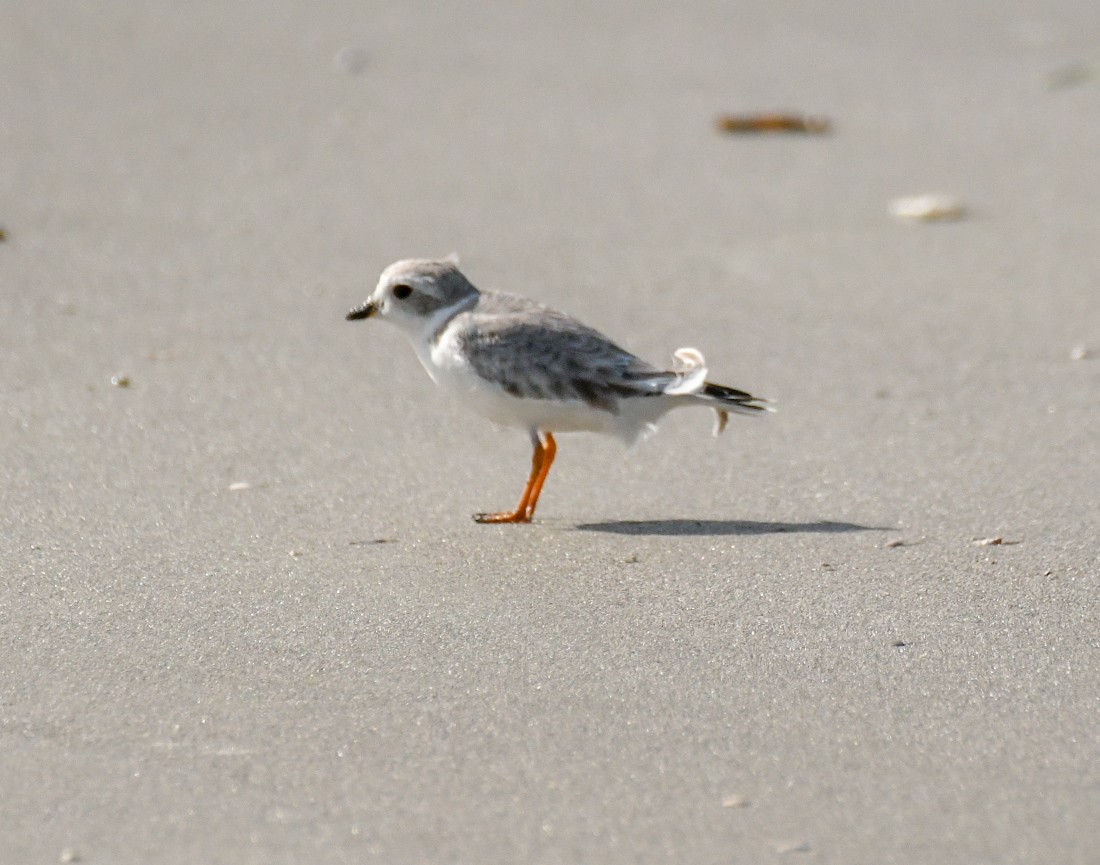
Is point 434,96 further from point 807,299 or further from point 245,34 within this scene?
point 807,299

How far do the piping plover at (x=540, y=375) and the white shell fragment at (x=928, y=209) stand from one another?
2714 millimetres

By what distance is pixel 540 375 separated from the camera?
455cm

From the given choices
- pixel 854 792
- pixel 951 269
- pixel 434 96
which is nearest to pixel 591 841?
pixel 854 792

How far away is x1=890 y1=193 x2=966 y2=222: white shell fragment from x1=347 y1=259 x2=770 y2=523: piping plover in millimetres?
2714

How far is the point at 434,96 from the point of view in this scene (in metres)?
8.12

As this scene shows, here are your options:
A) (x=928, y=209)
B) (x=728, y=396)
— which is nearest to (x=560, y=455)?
(x=728, y=396)

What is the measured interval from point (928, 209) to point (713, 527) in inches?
125

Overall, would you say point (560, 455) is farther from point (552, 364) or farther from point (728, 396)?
point (728, 396)

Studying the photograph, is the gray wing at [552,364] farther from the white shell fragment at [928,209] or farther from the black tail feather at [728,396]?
the white shell fragment at [928,209]

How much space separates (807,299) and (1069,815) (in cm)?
355

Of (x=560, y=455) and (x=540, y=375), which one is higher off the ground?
(x=540, y=375)

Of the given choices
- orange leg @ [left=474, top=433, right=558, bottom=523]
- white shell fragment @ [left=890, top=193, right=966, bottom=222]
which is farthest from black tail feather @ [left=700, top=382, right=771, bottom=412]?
white shell fragment @ [left=890, top=193, right=966, bottom=222]

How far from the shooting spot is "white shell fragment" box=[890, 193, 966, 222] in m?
7.06

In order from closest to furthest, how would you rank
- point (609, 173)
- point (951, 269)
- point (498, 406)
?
point (498, 406) < point (951, 269) < point (609, 173)
